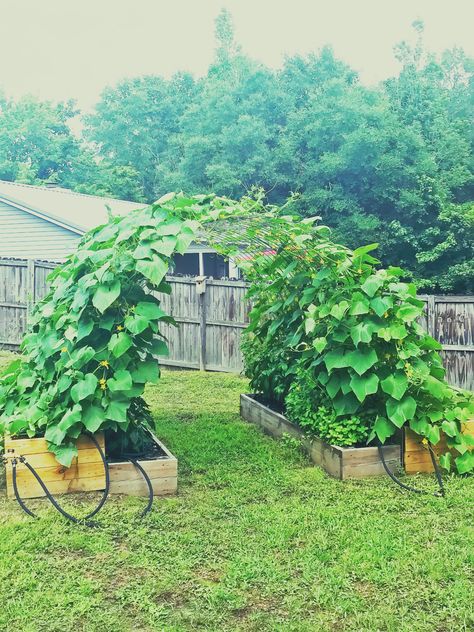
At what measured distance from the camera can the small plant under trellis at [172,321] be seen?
461 cm

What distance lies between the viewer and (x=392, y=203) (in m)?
26.8

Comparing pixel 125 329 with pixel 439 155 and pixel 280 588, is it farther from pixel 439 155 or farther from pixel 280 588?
pixel 439 155

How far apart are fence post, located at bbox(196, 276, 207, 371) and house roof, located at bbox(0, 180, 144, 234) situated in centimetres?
477

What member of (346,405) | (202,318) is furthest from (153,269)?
(202,318)

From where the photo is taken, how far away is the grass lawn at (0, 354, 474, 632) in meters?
3.17

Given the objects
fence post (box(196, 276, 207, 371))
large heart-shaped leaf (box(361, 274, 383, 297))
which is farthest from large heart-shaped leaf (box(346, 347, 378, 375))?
fence post (box(196, 276, 207, 371))

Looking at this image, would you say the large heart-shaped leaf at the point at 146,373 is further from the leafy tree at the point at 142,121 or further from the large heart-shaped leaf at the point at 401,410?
the leafy tree at the point at 142,121

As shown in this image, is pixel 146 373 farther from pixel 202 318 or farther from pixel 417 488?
pixel 202 318

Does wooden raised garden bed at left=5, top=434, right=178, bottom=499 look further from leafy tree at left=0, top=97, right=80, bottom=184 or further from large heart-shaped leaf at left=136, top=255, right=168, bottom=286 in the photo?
leafy tree at left=0, top=97, right=80, bottom=184

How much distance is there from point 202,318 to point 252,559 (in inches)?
273

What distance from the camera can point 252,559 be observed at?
3732mm

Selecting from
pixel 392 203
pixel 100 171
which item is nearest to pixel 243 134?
pixel 392 203

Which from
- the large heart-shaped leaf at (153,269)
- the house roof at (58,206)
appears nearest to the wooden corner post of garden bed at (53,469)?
the large heart-shaped leaf at (153,269)

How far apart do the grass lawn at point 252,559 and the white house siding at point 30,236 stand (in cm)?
1200
